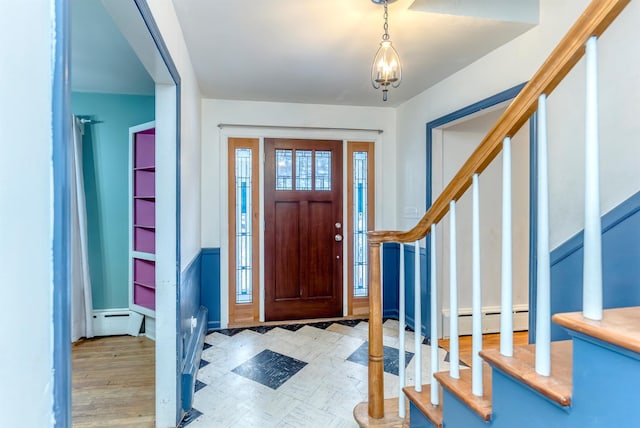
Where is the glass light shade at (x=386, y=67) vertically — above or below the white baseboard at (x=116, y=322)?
above

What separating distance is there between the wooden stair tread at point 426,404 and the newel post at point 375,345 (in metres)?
0.13

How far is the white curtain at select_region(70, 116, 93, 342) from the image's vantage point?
3062 millimetres

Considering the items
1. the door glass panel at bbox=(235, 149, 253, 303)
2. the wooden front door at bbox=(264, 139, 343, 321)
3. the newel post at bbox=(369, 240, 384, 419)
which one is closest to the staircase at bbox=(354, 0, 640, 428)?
the newel post at bbox=(369, 240, 384, 419)

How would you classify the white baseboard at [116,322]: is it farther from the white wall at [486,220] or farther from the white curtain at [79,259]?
the white wall at [486,220]

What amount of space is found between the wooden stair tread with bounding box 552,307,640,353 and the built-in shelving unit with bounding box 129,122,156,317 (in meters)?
3.06

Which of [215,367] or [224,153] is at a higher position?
[224,153]

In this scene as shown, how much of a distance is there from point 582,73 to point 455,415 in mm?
1668

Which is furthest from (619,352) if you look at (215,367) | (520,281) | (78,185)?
(78,185)

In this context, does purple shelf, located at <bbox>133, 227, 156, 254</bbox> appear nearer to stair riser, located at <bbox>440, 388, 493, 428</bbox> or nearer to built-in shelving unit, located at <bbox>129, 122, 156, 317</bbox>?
built-in shelving unit, located at <bbox>129, 122, 156, 317</bbox>

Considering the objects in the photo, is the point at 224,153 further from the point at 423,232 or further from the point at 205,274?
the point at 423,232

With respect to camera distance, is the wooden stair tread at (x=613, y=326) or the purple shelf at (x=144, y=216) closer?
the wooden stair tread at (x=613, y=326)

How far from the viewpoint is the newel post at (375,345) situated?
169 cm

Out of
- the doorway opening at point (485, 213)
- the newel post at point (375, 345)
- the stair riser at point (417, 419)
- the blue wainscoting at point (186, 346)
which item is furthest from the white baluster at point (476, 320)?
the doorway opening at point (485, 213)

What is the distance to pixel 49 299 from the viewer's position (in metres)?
0.64
